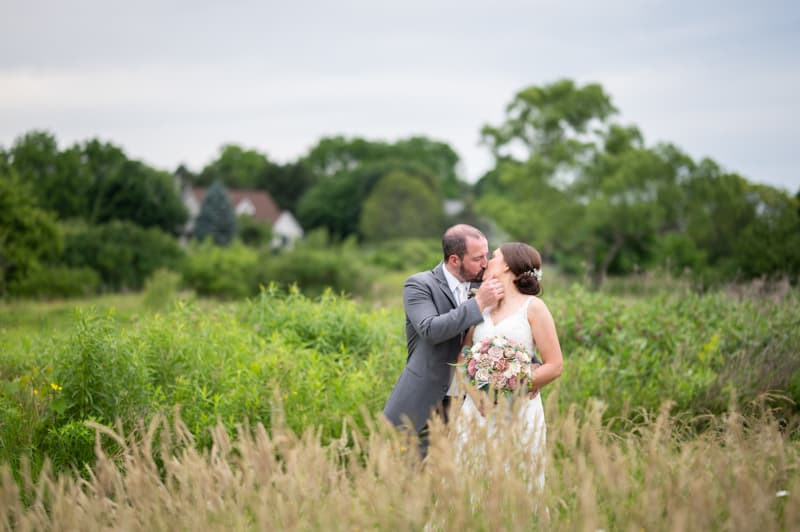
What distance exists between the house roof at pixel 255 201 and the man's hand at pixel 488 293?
59035mm

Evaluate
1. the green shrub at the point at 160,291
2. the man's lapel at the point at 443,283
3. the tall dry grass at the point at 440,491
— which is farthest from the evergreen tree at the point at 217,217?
the tall dry grass at the point at 440,491

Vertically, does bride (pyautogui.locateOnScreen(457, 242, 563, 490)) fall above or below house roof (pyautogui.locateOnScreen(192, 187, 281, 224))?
below

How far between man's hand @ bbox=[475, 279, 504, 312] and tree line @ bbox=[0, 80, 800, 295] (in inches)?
550

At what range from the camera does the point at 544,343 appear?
444cm

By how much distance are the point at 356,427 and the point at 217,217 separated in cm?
4985

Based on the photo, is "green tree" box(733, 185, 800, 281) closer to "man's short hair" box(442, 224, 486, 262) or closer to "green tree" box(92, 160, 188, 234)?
"man's short hair" box(442, 224, 486, 262)

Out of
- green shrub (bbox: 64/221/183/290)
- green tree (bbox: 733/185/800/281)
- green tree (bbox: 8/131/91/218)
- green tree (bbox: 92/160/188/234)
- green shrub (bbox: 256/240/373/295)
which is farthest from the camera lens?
green tree (bbox: 92/160/188/234)

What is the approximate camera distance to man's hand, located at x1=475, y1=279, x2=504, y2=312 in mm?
4391

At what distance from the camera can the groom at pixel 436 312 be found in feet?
15.5

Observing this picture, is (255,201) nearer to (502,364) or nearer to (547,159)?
(547,159)

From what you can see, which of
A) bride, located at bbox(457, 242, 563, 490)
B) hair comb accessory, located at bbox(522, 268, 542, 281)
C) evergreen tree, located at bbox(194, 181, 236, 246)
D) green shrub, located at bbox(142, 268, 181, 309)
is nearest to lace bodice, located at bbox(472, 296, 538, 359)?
bride, located at bbox(457, 242, 563, 490)

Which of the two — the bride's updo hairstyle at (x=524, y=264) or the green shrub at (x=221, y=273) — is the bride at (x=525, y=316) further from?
the green shrub at (x=221, y=273)

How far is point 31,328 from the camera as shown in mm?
10141

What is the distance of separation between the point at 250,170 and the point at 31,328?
77015 millimetres
